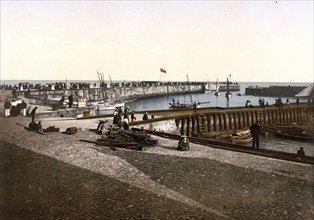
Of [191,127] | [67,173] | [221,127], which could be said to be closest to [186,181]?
[67,173]

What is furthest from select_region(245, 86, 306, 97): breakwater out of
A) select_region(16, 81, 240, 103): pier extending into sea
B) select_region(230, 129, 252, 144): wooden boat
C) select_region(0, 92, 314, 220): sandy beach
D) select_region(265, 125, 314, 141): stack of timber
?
select_region(0, 92, 314, 220): sandy beach

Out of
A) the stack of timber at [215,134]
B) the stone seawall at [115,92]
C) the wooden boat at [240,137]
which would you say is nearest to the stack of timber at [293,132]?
the wooden boat at [240,137]

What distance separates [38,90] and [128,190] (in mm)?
57335

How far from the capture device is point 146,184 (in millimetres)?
12875

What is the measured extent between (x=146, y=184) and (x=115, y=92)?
271 feet

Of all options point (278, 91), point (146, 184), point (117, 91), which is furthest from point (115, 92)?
point (146, 184)

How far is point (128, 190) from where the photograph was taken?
12.1 m

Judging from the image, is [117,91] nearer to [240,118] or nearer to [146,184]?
[240,118]

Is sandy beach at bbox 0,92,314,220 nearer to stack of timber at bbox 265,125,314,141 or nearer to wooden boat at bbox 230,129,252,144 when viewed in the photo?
wooden boat at bbox 230,129,252,144

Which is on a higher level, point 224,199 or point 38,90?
point 38,90

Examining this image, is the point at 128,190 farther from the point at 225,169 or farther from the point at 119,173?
the point at 225,169

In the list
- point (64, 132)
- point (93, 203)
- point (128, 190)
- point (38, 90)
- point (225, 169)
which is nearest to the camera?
point (93, 203)

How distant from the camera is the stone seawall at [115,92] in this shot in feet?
210

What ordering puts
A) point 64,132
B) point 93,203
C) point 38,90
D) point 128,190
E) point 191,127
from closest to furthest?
point 93,203
point 128,190
point 64,132
point 191,127
point 38,90
